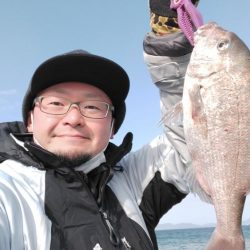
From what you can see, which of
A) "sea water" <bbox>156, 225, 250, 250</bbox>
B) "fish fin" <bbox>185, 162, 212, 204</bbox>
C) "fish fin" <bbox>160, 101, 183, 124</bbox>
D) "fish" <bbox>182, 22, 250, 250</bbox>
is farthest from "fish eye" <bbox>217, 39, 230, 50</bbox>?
"sea water" <bbox>156, 225, 250, 250</bbox>

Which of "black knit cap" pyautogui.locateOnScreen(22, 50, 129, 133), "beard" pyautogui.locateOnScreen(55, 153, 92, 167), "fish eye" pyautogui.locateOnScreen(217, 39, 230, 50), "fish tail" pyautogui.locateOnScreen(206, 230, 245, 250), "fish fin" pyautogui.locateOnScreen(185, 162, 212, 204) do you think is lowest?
"fish tail" pyautogui.locateOnScreen(206, 230, 245, 250)

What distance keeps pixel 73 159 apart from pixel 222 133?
1.34 metres

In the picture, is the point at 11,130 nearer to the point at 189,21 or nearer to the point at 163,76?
the point at 163,76

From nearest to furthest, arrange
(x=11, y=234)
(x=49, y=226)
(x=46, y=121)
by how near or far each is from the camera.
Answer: (x=11, y=234) < (x=49, y=226) < (x=46, y=121)

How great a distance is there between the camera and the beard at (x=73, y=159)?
317cm

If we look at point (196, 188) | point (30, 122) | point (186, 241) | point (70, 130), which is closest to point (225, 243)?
point (196, 188)

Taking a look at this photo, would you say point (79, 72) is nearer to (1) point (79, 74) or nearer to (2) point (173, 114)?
(1) point (79, 74)

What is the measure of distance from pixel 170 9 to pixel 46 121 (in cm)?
144

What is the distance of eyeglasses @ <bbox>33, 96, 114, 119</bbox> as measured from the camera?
3.26 meters

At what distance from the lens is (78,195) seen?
9.80ft

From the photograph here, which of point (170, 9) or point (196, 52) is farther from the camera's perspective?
point (170, 9)

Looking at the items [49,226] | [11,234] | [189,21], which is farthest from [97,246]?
[189,21]

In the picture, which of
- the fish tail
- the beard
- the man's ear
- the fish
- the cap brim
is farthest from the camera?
the man's ear

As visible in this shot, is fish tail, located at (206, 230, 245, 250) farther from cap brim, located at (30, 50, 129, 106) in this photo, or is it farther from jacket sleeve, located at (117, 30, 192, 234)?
cap brim, located at (30, 50, 129, 106)
